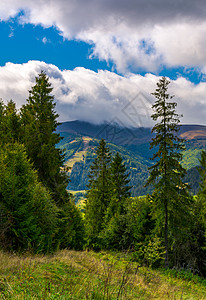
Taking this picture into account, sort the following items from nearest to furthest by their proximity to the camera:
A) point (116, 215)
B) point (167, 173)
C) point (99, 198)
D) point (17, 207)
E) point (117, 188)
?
1. point (17, 207)
2. point (167, 173)
3. point (116, 215)
4. point (99, 198)
5. point (117, 188)

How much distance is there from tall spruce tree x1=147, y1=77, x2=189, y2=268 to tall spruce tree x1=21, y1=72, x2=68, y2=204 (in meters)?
10.9

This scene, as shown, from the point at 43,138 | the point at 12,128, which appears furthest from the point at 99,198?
the point at 12,128

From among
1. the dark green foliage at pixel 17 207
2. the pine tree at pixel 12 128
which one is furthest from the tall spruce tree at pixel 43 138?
the dark green foliage at pixel 17 207

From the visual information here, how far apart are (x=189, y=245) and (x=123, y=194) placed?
40.4 ft

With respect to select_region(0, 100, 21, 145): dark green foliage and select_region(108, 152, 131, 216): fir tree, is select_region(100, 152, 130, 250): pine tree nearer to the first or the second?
select_region(108, 152, 131, 216): fir tree

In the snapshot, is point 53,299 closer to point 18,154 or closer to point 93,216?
point 18,154

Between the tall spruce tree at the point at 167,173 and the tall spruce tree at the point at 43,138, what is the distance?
10871 millimetres

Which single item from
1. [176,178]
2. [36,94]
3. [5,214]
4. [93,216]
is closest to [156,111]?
[176,178]

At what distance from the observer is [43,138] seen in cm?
2281

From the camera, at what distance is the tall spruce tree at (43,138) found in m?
22.2

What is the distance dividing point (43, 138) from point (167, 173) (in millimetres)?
13940

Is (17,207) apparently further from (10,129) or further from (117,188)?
(117,188)

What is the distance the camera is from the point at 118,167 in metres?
35.6

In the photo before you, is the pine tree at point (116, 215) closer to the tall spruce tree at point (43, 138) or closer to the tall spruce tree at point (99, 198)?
the tall spruce tree at point (99, 198)
